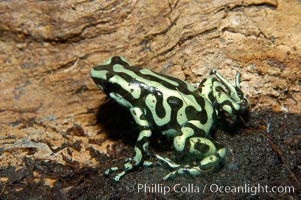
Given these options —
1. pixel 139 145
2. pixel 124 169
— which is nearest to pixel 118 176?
pixel 124 169

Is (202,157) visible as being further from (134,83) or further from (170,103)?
(134,83)

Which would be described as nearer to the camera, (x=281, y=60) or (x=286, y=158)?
(x=286, y=158)

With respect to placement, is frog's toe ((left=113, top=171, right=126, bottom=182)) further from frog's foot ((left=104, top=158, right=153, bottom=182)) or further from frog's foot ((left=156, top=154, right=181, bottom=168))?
frog's foot ((left=156, top=154, right=181, bottom=168))

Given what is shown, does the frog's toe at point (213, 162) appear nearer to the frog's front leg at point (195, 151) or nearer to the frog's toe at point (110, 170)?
the frog's front leg at point (195, 151)

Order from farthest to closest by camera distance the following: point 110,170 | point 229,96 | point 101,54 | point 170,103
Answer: point 101,54 < point 229,96 < point 170,103 < point 110,170

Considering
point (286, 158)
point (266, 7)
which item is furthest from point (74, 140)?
point (266, 7)

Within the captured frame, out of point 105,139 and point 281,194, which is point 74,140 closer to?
point 105,139
